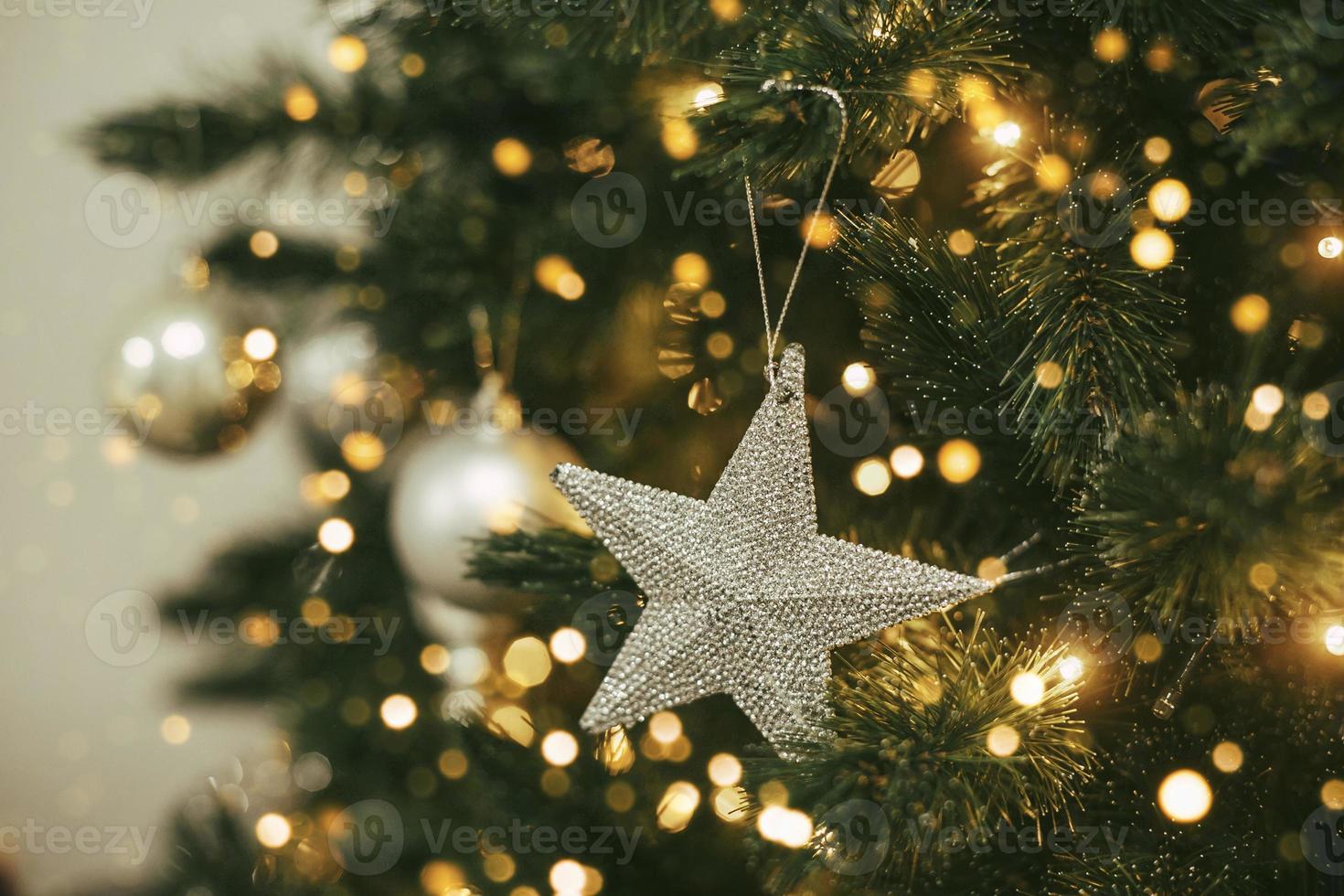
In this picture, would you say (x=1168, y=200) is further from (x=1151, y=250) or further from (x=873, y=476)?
(x=873, y=476)

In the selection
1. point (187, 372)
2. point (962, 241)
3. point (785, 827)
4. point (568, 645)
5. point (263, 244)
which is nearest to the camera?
point (785, 827)

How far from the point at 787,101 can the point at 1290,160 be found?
26 cm

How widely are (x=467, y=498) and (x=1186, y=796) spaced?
1.86 feet

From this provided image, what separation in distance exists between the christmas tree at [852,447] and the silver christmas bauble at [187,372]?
273 mm

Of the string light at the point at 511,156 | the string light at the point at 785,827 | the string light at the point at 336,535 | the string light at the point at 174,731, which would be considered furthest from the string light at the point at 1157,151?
the string light at the point at 174,731

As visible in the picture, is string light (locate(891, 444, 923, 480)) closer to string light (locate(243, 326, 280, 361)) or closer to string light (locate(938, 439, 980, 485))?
string light (locate(938, 439, 980, 485))

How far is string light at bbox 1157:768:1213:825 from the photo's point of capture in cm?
45

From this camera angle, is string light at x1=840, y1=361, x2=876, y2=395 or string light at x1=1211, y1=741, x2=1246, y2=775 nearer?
string light at x1=1211, y1=741, x2=1246, y2=775

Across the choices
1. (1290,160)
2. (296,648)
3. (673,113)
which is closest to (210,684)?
(296,648)

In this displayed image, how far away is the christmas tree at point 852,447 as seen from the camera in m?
0.42

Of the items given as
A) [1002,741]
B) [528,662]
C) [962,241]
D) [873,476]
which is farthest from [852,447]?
[528,662]

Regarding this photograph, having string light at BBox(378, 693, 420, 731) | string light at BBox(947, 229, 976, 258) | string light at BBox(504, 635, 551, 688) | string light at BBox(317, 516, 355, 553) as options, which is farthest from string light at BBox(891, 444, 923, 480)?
string light at BBox(317, 516, 355, 553)

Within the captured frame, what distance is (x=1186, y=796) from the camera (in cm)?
45

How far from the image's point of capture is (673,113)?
0.67m
